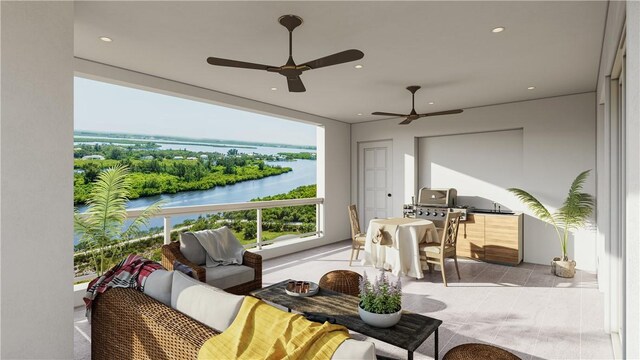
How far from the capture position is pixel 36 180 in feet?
7.28

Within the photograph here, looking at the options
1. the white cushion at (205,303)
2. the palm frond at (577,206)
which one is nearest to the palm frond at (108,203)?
the white cushion at (205,303)

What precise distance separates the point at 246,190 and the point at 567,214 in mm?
6174

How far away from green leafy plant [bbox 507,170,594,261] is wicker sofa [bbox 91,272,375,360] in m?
5.06

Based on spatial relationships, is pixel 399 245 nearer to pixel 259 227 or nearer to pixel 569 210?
pixel 259 227

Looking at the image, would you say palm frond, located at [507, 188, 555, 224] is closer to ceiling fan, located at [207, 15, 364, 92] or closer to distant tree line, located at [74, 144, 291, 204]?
ceiling fan, located at [207, 15, 364, 92]

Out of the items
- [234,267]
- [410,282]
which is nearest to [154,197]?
[234,267]

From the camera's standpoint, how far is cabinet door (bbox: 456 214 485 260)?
5.60 metres

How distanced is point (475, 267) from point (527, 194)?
55.5 inches

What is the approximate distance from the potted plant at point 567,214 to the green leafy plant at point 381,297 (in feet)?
12.6

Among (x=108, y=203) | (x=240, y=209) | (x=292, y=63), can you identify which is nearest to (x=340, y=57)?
(x=292, y=63)

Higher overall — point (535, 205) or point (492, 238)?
point (535, 205)

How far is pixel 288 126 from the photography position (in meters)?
8.90

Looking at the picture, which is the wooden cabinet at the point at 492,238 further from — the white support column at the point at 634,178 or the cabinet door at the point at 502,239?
the white support column at the point at 634,178

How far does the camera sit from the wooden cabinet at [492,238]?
5301 mm
